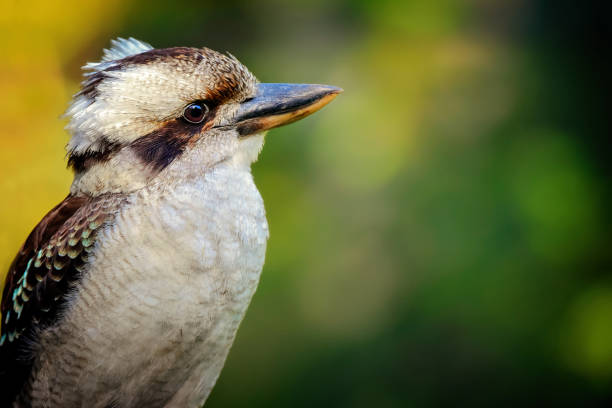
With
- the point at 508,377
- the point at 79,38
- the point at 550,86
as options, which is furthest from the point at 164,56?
the point at 550,86

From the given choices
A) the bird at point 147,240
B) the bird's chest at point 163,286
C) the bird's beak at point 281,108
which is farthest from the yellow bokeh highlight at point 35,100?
the bird's beak at point 281,108

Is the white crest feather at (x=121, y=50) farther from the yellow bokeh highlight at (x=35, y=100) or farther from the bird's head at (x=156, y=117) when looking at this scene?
the yellow bokeh highlight at (x=35, y=100)

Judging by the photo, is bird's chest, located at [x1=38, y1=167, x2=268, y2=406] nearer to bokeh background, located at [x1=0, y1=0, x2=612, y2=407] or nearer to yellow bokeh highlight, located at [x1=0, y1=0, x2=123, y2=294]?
yellow bokeh highlight, located at [x1=0, y1=0, x2=123, y2=294]

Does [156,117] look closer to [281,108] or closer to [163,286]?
[281,108]

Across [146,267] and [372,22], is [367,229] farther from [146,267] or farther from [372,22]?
[146,267]

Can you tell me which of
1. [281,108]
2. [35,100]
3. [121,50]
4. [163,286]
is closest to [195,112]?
[281,108]

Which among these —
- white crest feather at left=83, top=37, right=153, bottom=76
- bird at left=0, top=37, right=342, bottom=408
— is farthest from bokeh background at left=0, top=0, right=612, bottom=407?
bird at left=0, top=37, right=342, bottom=408

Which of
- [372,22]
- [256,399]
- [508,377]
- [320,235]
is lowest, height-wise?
[508,377]
